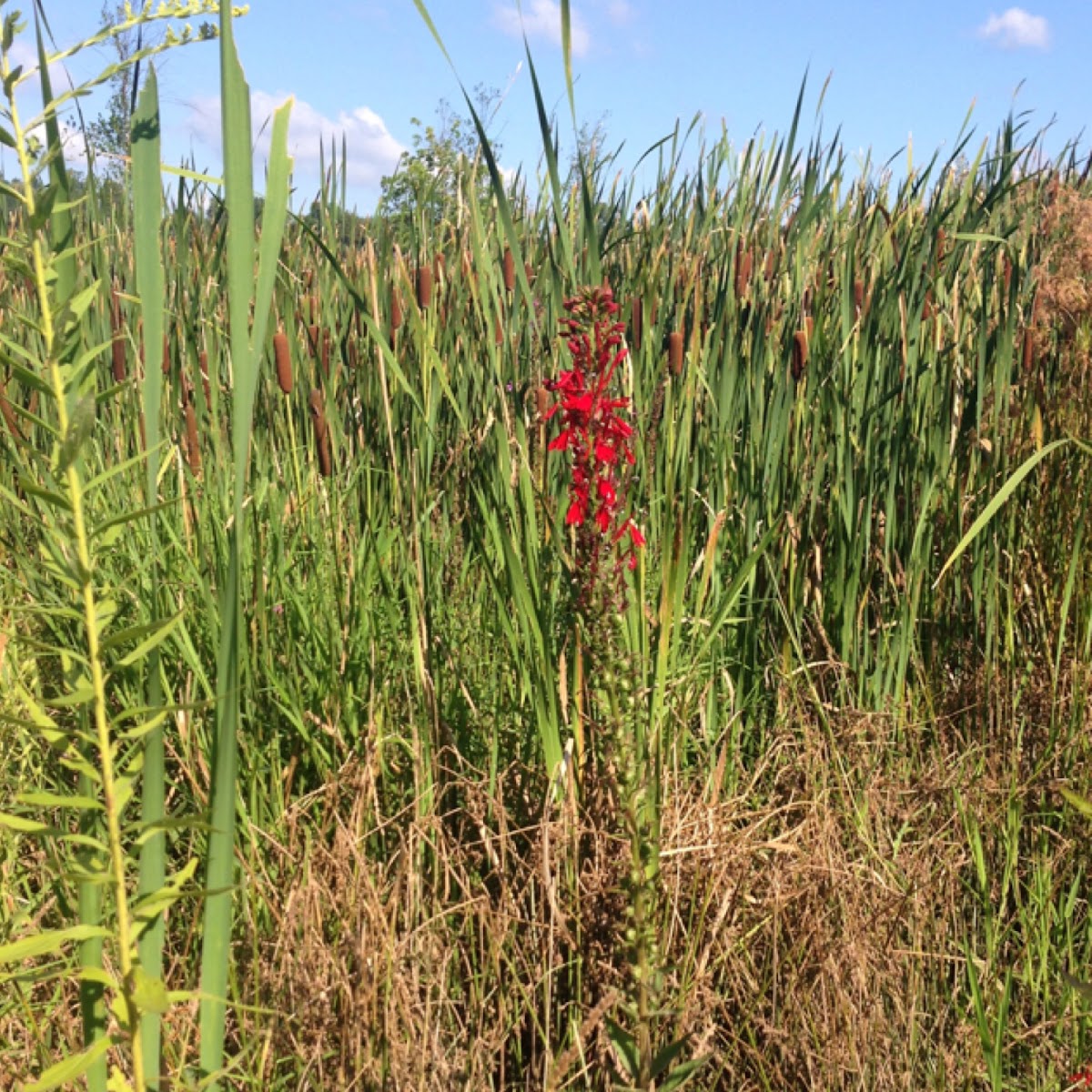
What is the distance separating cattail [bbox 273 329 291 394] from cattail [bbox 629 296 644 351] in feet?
2.20

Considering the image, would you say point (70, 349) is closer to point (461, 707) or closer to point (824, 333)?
point (461, 707)

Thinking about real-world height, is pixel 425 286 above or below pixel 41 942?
above

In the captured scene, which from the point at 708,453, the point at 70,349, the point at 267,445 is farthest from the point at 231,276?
the point at 267,445

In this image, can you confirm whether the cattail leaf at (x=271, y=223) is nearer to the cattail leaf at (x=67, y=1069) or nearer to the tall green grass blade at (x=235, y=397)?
the tall green grass blade at (x=235, y=397)

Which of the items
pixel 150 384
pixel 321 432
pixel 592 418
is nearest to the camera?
pixel 150 384

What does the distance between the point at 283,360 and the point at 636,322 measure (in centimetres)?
71

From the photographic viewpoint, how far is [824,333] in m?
2.21

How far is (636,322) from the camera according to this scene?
7.03 feet

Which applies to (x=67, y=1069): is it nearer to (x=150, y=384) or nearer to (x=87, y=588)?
A: (x=87, y=588)

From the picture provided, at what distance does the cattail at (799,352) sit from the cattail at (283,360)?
3.18ft

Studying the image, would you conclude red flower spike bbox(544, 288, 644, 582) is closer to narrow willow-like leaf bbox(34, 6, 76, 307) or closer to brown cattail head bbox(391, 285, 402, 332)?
narrow willow-like leaf bbox(34, 6, 76, 307)

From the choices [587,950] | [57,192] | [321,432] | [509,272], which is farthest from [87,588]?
[509,272]

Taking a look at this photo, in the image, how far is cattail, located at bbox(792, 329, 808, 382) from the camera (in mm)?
2008

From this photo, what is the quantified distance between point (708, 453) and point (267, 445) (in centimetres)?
99
